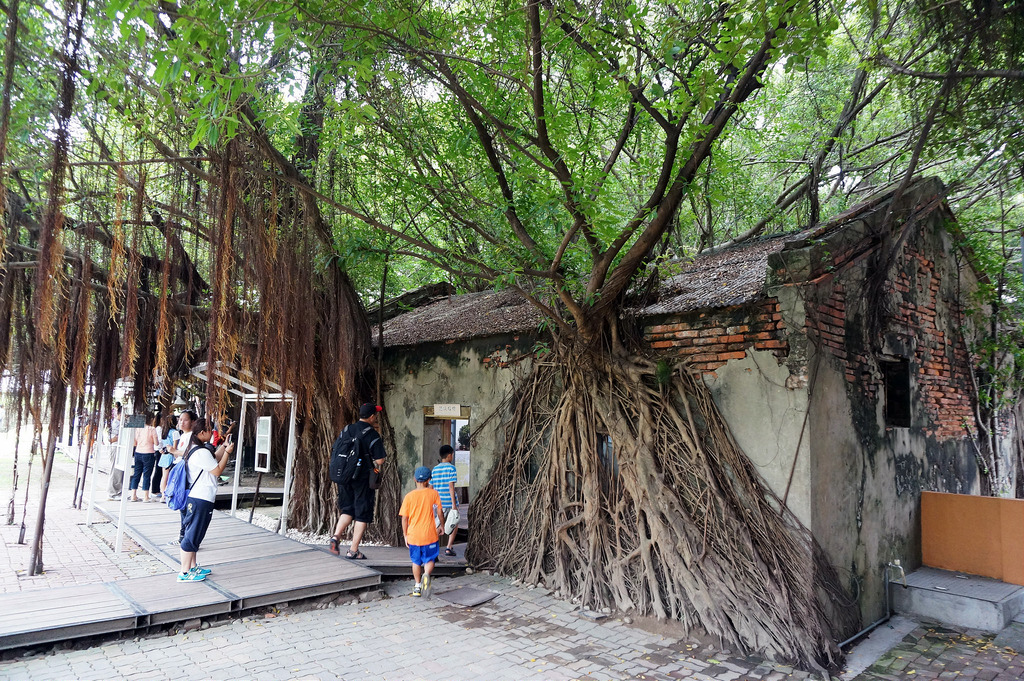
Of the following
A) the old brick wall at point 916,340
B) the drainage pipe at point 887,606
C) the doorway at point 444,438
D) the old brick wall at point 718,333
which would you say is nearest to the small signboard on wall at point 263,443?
the doorway at point 444,438

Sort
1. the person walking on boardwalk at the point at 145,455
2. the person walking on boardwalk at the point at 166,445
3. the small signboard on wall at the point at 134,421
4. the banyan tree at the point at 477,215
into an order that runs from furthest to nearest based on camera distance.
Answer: the person walking on boardwalk at the point at 145,455
the person walking on boardwalk at the point at 166,445
the small signboard on wall at the point at 134,421
the banyan tree at the point at 477,215

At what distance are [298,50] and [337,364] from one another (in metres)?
3.74

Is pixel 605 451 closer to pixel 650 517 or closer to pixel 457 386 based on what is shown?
pixel 650 517

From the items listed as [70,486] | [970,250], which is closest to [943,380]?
[970,250]

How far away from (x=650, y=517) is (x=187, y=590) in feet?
14.9

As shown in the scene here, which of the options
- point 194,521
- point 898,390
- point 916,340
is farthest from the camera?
point 916,340

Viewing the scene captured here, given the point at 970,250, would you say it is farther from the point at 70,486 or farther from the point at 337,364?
the point at 70,486

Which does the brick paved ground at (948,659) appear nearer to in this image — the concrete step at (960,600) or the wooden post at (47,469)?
the concrete step at (960,600)

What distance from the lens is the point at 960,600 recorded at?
5.91m

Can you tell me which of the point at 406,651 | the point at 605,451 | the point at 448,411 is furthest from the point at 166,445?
the point at 605,451

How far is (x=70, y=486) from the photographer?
13.5 m

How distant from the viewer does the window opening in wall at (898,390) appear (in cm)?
693

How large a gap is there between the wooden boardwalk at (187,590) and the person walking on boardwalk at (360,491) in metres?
0.36

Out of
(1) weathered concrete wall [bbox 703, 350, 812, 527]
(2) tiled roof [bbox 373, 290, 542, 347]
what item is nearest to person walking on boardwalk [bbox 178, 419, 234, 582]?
(2) tiled roof [bbox 373, 290, 542, 347]
